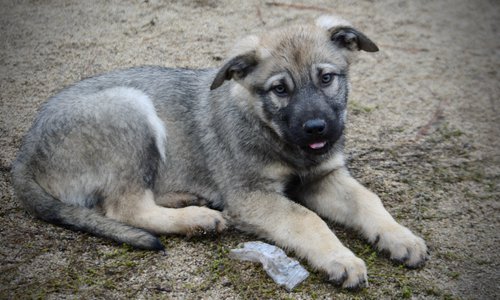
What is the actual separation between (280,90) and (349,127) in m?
1.54

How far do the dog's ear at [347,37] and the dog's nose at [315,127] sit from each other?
0.74 meters

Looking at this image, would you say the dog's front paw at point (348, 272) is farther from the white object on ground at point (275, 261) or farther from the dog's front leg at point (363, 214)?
the dog's front leg at point (363, 214)

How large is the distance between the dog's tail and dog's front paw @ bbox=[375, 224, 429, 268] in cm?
139

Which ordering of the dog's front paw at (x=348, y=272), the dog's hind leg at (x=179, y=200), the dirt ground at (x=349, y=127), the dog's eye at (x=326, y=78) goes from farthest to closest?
the dog's hind leg at (x=179, y=200) → the dog's eye at (x=326, y=78) → the dirt ground at (x=349, y=127) → the dog's front paw at (x=348, y=272)

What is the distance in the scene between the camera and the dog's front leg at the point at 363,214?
3293 mm

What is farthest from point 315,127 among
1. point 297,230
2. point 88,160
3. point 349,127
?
point 349,127

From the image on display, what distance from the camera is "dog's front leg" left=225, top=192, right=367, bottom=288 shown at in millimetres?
3064

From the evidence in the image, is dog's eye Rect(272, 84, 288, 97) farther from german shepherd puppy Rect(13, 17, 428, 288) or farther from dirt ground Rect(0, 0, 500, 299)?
dirt ground Rect(0, 0, 500, 299)

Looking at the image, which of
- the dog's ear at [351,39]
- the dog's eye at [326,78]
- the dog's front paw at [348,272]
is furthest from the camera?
the dog's ear at [351,39]

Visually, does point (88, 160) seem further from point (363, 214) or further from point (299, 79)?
point (363, 214)

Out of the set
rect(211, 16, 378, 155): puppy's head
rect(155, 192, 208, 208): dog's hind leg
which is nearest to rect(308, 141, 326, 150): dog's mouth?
rect(211, 16, 378, 155): puppy's head

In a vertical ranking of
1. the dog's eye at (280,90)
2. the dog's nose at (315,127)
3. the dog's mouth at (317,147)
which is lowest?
the dog's mouth at (317,147)

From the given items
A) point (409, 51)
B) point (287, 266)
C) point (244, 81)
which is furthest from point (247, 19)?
point (287, 266)

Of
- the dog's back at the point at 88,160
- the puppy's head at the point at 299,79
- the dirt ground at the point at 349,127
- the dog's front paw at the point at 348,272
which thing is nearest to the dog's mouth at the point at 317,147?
the puppy's head at the point at 299,79
